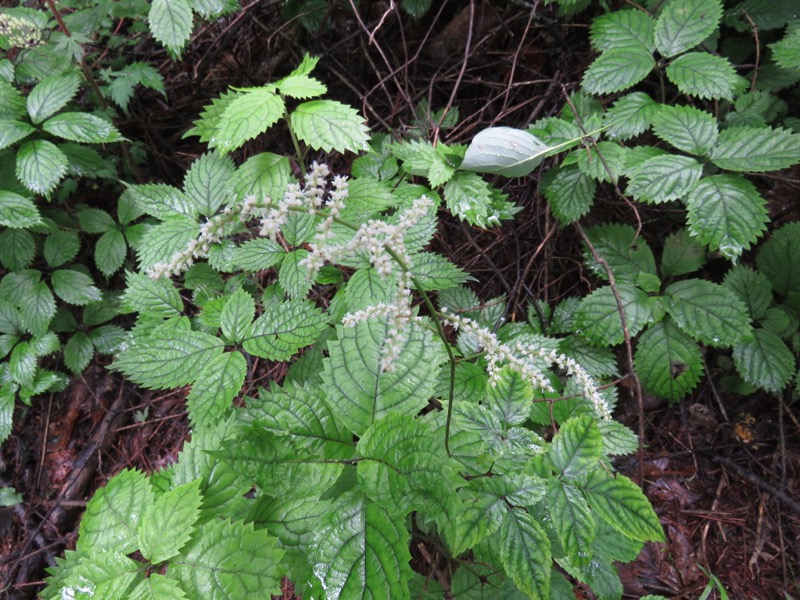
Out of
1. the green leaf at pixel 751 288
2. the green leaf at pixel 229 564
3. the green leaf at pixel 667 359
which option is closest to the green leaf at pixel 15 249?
the green leaf at pixel 229 564

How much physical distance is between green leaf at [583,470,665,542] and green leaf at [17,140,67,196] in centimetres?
268

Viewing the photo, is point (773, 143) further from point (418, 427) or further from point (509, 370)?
point (418, 427)

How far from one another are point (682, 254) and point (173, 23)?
2.56 meters

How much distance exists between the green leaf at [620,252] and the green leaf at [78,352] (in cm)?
279

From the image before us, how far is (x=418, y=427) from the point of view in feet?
3.76

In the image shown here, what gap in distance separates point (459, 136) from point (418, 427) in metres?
1.92

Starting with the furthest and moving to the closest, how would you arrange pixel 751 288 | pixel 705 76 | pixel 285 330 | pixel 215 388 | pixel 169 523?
pixel 751 288, pixel 705 76, pixel 285 330, pixel 215 388, pixel 169 523

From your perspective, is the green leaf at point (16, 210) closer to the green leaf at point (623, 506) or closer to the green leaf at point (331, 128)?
the green leaf at point (331, 128)

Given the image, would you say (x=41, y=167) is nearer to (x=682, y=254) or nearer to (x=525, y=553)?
(x=525, y=553)

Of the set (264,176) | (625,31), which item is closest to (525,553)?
(264,176)

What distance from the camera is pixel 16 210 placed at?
2393 millimetres

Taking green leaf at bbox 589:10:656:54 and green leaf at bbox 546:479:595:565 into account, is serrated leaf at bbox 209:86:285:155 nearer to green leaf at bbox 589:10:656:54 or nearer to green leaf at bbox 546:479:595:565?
green leaf at bbox 589:10:656:54

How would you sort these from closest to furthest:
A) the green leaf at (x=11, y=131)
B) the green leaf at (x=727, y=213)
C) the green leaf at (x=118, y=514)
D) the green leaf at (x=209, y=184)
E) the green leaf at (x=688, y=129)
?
the green leaf at (x=118, y=514) → the green leaf at (x=727, y=213) → the green leaf at (x=688, y=129) → the green leaf at (x=209, y=184) → the green leaf at (x=11, y=131)

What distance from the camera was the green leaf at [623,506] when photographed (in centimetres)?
112
